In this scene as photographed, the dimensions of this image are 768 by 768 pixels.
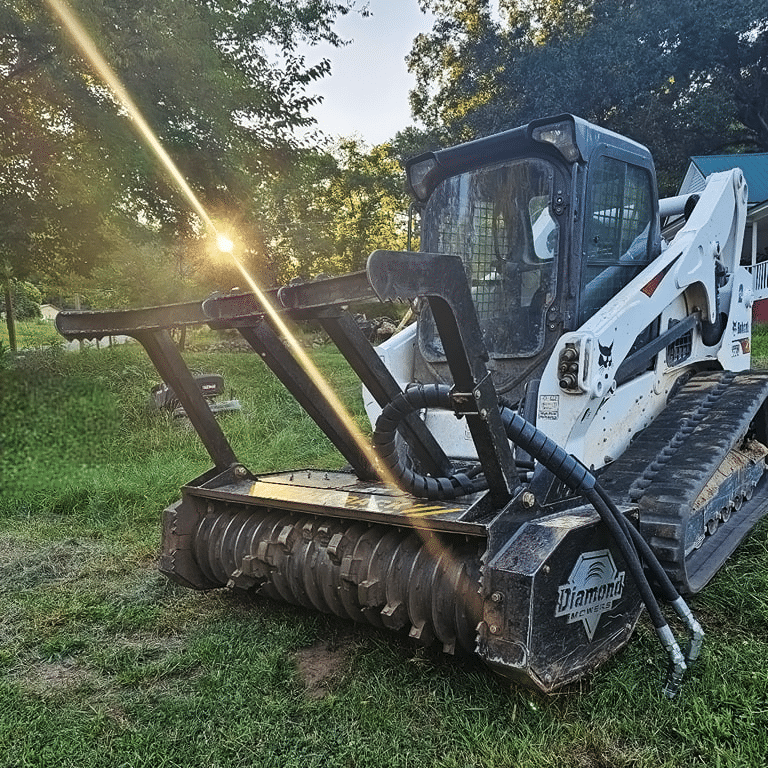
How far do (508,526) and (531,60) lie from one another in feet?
57.5

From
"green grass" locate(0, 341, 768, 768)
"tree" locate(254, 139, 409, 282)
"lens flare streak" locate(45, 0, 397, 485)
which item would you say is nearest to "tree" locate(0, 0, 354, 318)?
"lens flare streak" locate(45, 0, 397, 485)

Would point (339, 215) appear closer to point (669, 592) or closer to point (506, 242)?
point (506, 242)

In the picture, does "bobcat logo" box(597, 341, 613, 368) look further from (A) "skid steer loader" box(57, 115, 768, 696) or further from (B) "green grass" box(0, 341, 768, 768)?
(B) "green grass" box(0, 341, 768, 768)

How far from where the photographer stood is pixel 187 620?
340 cm

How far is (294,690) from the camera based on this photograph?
2705mm

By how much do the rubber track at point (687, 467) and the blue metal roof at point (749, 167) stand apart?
1441 cm

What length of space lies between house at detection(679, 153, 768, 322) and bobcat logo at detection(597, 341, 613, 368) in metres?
13.5

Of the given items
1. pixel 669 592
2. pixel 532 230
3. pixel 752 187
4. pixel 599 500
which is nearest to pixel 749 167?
pixel 752 187

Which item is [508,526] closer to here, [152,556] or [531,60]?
[152,556]

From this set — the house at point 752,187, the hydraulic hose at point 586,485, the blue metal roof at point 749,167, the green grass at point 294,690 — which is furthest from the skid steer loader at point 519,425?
the blue metal roof at point 749,167

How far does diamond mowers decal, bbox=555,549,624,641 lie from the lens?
2.45 meters

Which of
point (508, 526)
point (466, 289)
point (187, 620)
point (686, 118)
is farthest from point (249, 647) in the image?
point (686, 118)

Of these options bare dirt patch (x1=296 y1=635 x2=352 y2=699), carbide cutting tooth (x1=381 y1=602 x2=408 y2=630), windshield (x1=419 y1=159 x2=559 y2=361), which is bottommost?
bare dirt patch (x1=296 y1=635 x2=352 y2=699)

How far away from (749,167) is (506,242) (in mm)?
17249
